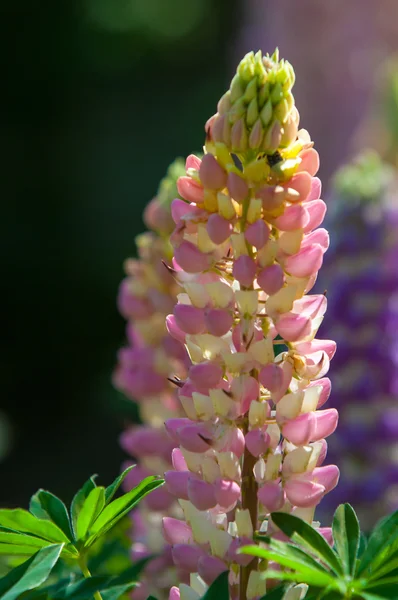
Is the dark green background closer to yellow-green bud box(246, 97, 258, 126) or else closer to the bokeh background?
the bokeh background

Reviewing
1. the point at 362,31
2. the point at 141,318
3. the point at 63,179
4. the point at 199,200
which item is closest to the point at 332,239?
the point at 141,318

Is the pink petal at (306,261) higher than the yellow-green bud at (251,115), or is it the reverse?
the yellow-green bud at (251,115)

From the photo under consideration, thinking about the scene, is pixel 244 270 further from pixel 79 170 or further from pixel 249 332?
pixel 79 170

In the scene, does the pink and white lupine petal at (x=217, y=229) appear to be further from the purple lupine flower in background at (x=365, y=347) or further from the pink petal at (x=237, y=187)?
the purple lupine flower in background at (x=365, y=347)

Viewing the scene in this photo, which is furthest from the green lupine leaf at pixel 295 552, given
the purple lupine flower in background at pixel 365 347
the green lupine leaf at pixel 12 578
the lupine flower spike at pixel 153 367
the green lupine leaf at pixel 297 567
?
the purple lupine flower in background at pixel 365 347

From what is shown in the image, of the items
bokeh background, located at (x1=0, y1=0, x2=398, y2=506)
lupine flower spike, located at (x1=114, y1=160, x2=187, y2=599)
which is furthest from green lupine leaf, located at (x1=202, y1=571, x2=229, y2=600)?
bokeh background, located at (x1=0, y1=0, x2=398, y2=506)
